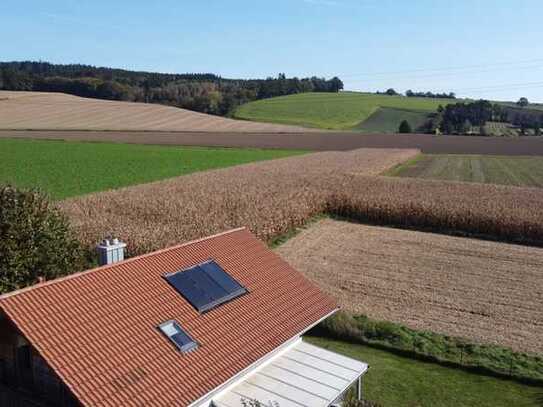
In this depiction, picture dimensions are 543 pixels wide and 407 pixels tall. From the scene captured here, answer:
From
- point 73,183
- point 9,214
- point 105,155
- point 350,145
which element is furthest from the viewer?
point 350,145

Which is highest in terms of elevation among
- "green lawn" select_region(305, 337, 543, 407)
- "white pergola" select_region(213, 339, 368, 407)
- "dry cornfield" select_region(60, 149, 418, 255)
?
"white pergola" select_region(213, 339, 368, 407)

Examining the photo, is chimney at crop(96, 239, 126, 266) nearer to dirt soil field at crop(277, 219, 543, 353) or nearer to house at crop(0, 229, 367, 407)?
house at crop(0, 229, 367, 407)

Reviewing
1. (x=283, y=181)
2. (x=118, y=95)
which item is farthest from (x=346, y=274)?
(x=118, y=95)

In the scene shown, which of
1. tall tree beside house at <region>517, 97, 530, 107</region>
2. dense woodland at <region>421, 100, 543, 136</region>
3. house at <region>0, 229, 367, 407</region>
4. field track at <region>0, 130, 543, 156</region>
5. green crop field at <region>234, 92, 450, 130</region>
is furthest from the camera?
tall tree beside house at <region>517, 97, 530, 107</region>

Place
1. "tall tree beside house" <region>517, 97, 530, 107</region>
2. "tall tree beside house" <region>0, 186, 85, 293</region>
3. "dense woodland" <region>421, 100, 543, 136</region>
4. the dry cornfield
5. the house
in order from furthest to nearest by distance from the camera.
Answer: "tall tree beside house" <region>517, 97, 530, 107</region> → "dense woodland" <region>421, 100, 543, 136</region> → the dry cornfield → "tall tree beside house" <region>0, 186, 85, 293</region> → the house

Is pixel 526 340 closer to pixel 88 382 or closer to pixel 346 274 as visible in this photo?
pixel 346 274

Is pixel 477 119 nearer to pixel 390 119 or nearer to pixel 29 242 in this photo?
pixel 390 119

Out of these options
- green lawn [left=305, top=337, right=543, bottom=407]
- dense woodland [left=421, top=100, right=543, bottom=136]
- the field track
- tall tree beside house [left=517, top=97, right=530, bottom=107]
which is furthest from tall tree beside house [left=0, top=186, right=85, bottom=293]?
tall tree beside house [left=517, top=97, right=530, bottom=107]
